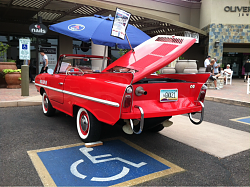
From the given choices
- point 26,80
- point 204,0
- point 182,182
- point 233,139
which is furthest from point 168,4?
point 182,182

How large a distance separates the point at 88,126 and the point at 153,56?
1.53 m

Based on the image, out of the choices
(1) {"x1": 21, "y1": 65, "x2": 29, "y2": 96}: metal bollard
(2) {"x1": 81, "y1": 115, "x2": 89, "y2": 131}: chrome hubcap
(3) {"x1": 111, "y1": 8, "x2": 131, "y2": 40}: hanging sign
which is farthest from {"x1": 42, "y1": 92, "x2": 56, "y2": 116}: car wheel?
(1) {"x1": 21, "y1": 65, "x2": 29, "y2": 96}: metal bollard

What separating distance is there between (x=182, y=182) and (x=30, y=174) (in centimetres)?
177

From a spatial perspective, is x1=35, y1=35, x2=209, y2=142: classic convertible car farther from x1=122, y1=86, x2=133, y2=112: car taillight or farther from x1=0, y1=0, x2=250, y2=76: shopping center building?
x1=0, y1=0, x2=250, y2=76: shopping center building

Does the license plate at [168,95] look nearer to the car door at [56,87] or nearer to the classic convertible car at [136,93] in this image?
the classic convertible car at [136,93]

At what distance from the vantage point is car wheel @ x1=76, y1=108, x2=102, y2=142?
11.4ft

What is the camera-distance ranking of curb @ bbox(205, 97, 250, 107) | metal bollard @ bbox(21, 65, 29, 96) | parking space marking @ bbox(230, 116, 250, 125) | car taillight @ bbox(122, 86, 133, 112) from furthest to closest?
curb @ bbox(205, 97, 250, 107) → metal bollard @ bbox(21, 65, 29, 96) → parking space marking @ bbox(230, 116, 250, 125) → car taillight @ bbox(122, 86, 133, 112)

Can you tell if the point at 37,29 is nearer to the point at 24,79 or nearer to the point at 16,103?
the point at 24,79

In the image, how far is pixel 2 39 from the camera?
1472 cm

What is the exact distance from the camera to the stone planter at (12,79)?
9.83 m

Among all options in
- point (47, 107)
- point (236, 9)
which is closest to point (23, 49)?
point (47, 107)

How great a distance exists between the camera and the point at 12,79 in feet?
32.3

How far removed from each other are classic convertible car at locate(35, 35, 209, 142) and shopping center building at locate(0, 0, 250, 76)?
771cm

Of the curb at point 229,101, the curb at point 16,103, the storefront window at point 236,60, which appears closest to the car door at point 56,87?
the curb at point 16,103
